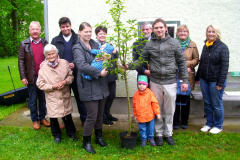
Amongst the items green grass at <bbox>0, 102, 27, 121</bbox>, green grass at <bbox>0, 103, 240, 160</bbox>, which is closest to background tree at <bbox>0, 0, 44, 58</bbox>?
green grass at <bbox>0, 102, 27, 121</bbox>

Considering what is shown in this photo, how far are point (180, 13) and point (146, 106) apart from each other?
2.69 metres

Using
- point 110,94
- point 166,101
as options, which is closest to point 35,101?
point 110,94

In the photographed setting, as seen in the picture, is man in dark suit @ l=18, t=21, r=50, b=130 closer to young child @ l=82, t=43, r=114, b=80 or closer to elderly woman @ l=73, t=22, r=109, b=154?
elderly woman @ l=73, t=22, r=109, b=154

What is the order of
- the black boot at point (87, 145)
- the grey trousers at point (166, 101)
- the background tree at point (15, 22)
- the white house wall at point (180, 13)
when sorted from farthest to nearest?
the background tree at point (15, 22) < the white house wall at point (180, 13) < the grey trousers at point (166, 101) < the black boot at point (87, 145)

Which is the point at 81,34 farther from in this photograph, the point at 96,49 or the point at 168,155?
the point at 168,155

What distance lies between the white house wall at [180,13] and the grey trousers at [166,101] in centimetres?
209

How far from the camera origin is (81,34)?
3.38m

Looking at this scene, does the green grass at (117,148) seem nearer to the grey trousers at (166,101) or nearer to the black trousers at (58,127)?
the black trousers at (58,127)

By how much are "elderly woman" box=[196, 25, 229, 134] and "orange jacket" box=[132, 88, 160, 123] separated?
1194mm

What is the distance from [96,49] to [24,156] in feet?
6.73

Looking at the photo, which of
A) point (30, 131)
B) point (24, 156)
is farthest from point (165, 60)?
point (30, 131)

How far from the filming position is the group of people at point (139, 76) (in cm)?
336

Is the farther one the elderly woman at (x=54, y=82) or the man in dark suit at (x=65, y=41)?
the man in dark suit at (x=65, y=41)

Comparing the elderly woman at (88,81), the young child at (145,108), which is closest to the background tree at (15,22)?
the elderly woman at (88,81)
